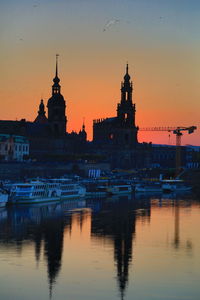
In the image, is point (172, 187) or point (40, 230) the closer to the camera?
point (40, 230)

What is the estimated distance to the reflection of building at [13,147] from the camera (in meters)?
146

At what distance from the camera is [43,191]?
305 ft

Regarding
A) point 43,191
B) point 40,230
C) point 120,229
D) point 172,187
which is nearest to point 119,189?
point 172,187

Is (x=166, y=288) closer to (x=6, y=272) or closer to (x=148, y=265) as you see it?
(x=148, y=265)

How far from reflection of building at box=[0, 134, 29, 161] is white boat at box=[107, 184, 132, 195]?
102 feet

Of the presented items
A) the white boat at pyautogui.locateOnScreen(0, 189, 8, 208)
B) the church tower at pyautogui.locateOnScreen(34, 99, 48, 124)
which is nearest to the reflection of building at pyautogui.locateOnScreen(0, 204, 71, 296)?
the white boat at pyautogui.locateOnScreen(0, 189, 8, 208)

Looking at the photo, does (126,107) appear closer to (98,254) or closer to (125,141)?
(125,141)

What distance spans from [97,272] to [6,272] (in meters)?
6.18

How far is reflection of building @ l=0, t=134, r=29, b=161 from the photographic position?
146125 millimetres

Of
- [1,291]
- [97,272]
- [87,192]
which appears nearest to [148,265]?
[97,272]

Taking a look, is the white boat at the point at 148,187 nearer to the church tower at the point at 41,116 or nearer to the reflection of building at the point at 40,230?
the reflection of building at the point at 40,230

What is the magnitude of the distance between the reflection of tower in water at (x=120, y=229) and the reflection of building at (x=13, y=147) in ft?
169

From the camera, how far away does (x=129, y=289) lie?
143ft

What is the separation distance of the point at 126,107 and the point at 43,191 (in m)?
94.6
